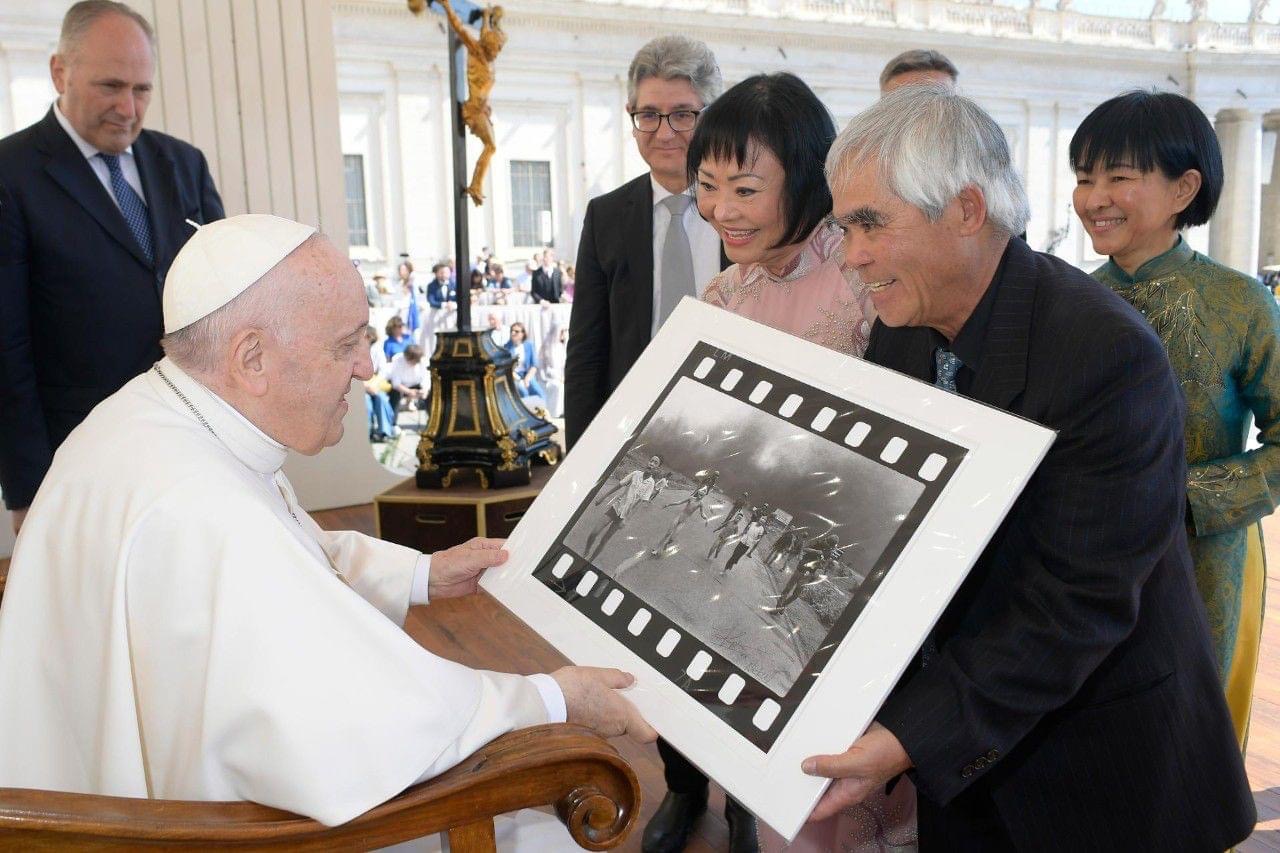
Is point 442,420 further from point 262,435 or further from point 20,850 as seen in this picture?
point 20,850

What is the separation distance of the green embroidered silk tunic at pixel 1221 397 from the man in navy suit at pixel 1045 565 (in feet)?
1.93

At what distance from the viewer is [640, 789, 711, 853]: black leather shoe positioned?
263cm

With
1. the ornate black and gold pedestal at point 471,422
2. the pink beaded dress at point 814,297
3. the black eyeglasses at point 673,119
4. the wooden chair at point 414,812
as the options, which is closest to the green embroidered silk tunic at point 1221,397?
the pink beaded dress at point 814,297

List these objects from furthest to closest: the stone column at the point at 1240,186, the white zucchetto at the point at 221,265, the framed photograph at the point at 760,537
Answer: the stone column at the point at 1240,186
the white zucchetto at the point at 221,265
the framed photograph at the point at 760,537

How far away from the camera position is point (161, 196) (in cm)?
345

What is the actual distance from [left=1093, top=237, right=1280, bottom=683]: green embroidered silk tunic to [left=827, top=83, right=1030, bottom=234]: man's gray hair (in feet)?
2.71

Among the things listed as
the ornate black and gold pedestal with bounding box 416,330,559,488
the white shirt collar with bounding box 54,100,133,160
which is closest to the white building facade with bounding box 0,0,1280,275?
the ornate black and gold pedestal with bounding box 416,330,559,488

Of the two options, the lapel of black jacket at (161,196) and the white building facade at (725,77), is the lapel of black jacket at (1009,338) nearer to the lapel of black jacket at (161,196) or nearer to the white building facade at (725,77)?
the lapel of black jacket at (161,196)

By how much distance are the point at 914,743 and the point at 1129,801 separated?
1.10ft

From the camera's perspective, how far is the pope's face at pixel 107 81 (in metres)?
3.08

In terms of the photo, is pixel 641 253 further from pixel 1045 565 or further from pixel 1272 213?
pixel 1272 213

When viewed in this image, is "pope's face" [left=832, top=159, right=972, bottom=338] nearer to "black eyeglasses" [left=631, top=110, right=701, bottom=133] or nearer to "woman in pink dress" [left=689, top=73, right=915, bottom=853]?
"woman in pink dress" [left=689, top=73, right=915, bottom=853]

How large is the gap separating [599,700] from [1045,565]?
61cm

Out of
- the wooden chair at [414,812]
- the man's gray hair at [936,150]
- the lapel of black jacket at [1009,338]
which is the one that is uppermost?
the man's gray hair at [936,150]
